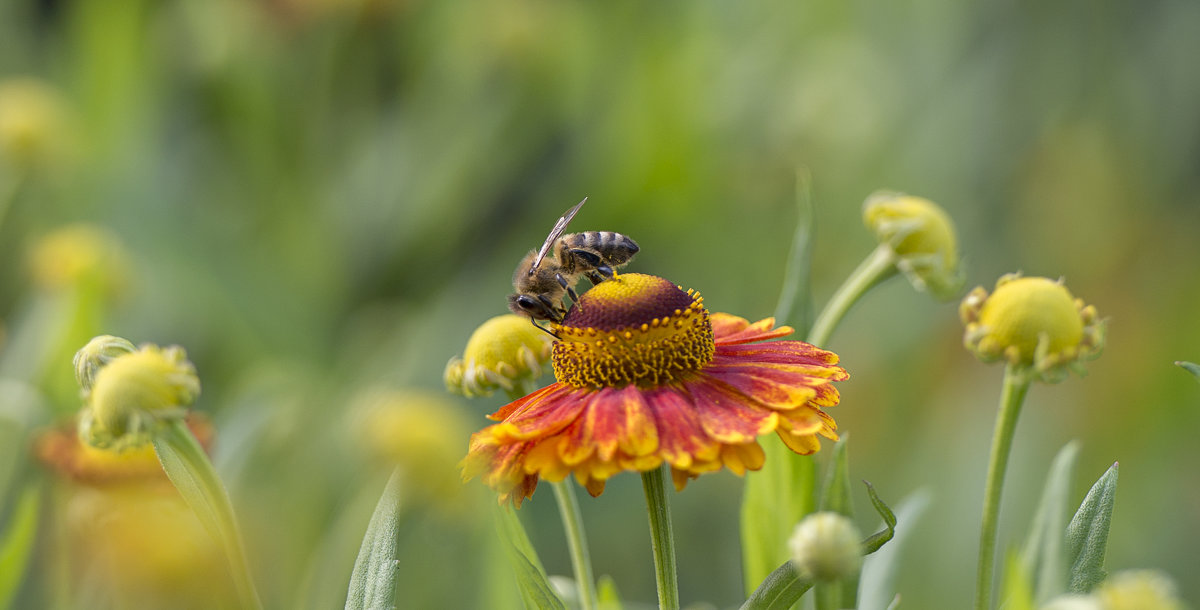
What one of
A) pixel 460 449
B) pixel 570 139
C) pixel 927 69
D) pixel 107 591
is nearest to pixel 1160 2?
pixel 927 69

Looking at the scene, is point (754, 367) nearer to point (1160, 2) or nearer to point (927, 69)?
point (927, 69)

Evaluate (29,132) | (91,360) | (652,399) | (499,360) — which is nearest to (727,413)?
(652,399)

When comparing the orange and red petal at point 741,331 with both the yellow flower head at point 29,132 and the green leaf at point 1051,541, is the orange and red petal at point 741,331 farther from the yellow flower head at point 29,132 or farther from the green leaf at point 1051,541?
the yellow flower head at point 29,132

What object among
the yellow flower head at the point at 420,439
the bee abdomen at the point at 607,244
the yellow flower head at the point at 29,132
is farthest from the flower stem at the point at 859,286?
the yellow flower head at the point at 29,132

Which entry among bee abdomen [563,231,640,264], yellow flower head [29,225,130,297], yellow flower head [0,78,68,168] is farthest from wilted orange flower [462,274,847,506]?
yellow flower head [0,78,68,168]

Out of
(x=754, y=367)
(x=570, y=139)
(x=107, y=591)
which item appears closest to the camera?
(x=754, y=367)

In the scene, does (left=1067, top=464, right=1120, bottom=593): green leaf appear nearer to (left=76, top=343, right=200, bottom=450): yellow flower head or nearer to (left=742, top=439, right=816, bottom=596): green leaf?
(left=742, top=439, right=816, bottom=596): green leaf

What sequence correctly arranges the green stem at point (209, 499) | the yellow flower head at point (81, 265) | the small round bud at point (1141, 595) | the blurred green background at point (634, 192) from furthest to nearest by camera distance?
the blurred green background at point (634, 192)
the yellow flower head at point (81, 265)
the green stem at point (209, 499)
the small round bud at point (1141, 595)

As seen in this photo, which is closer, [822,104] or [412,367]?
[412,367]
